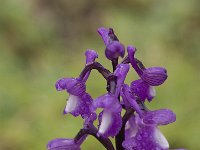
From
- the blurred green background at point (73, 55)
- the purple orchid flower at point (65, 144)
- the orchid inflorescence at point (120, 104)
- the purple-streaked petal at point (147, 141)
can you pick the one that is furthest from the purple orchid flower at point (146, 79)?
the blurred green background at point (73, 55)

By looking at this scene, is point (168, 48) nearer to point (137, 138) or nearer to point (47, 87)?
point (47, 87)

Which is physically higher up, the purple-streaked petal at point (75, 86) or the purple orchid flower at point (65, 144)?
→ the purple-streaked petal at point (75, 86)

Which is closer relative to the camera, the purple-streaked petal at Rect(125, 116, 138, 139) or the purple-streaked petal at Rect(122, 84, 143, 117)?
the purple-streaked petal at Rect(122, 84, 143, 117)

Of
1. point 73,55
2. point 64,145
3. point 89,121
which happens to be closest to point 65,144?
point 64,145

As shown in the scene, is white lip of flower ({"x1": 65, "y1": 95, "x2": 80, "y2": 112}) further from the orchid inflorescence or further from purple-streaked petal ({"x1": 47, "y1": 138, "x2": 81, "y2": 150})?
purple-streaked petal ({"x1": 47, "y1": 138, "x2": 81, "y2": 150})

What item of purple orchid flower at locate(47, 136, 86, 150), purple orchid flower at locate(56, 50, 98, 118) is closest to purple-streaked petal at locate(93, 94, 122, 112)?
purple orchid flower at locate(56, 50, 98, 118)

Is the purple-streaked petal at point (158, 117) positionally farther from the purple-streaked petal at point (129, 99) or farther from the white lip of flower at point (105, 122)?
the white lip of flower at point (105, 122)

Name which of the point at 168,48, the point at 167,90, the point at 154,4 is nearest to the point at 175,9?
the point at 154,4
